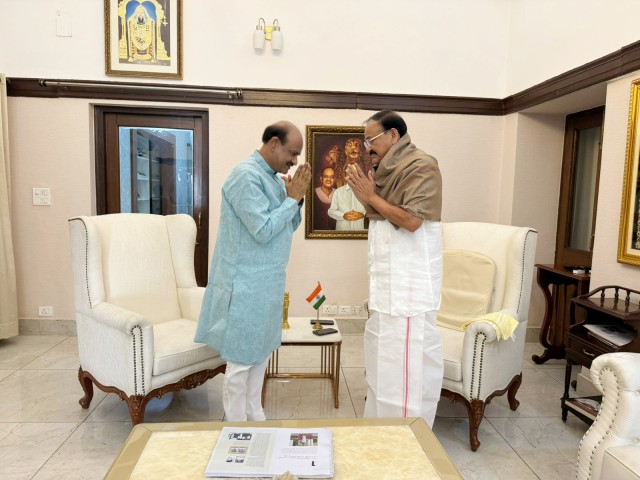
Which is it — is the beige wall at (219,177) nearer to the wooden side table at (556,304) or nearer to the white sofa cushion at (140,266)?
the wooden side table at (556,304)

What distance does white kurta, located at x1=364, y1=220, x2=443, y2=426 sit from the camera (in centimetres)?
189

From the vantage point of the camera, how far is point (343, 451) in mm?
1388

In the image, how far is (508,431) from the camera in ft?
8.30

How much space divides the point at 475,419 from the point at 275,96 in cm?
304

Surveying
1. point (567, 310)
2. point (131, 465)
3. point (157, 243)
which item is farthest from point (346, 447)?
point (567, 310)

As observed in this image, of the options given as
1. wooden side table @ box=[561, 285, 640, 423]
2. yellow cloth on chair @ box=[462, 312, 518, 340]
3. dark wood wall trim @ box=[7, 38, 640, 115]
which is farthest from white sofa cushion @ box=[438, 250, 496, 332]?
dark wood wall trim @ box=[7, 38, 640, 115]

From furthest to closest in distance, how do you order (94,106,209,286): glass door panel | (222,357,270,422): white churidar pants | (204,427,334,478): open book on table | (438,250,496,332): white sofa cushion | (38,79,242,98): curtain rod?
(94,106,209,286): glass door panel
(38,79,242,98): curtain rod
(438,250,496,332): white sofa cushion
(222,357,270,422): white churidar pants
(204,427,334,478): open book on table

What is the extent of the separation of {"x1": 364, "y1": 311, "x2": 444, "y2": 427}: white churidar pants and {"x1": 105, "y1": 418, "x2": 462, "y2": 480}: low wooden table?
325mm

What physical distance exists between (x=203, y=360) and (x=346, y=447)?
1312 mm

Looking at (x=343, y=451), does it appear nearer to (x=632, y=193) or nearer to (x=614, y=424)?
(x=614, y=424)

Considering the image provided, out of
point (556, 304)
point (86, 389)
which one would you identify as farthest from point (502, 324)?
point (86, 389)

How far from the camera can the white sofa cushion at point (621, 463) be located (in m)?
1.46

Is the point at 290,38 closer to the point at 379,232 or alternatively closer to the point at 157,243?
the point at 157,243

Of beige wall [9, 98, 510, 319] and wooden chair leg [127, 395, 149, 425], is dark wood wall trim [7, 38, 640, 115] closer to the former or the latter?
beige wall [9, 98, 510, 319]
